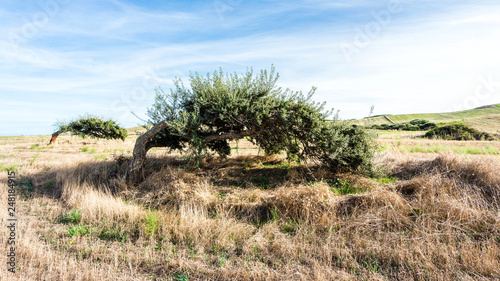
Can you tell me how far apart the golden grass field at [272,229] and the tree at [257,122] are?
0.97 m

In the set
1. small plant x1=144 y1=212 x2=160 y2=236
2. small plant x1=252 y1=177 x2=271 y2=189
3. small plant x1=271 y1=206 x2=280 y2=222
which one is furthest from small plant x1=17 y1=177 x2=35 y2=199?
small plant x1=271 y1=206 x2=280 y2=222

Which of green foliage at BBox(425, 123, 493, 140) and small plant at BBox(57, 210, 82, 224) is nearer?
small plant at BBox(57, 210, 82, 224)

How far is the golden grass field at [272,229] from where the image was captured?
4.61 m

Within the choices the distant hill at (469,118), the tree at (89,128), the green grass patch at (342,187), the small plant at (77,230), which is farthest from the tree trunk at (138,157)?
the distant hill at (469,118)

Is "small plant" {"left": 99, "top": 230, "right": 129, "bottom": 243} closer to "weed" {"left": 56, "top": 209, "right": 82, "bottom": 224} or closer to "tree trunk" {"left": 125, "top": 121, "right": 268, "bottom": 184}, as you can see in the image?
"weed" {"left": 56, "top": 209, "right": 82, "bottom": 224}

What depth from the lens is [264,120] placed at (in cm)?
955

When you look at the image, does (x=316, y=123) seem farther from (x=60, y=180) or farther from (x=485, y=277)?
(x=60, y=180)

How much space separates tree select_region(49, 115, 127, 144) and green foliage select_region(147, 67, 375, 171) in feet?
91.8

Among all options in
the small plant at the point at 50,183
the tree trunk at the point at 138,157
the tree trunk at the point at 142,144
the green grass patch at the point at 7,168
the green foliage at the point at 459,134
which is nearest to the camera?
the tree trunk at the point at 142,144

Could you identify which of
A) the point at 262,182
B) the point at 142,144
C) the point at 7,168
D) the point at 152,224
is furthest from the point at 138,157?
the point at 7,168

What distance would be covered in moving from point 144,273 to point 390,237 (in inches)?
192

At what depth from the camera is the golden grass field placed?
4609mm

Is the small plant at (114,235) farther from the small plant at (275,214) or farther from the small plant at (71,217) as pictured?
the small plant at (275,214)

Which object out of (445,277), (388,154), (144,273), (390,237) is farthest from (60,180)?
(388,154)
